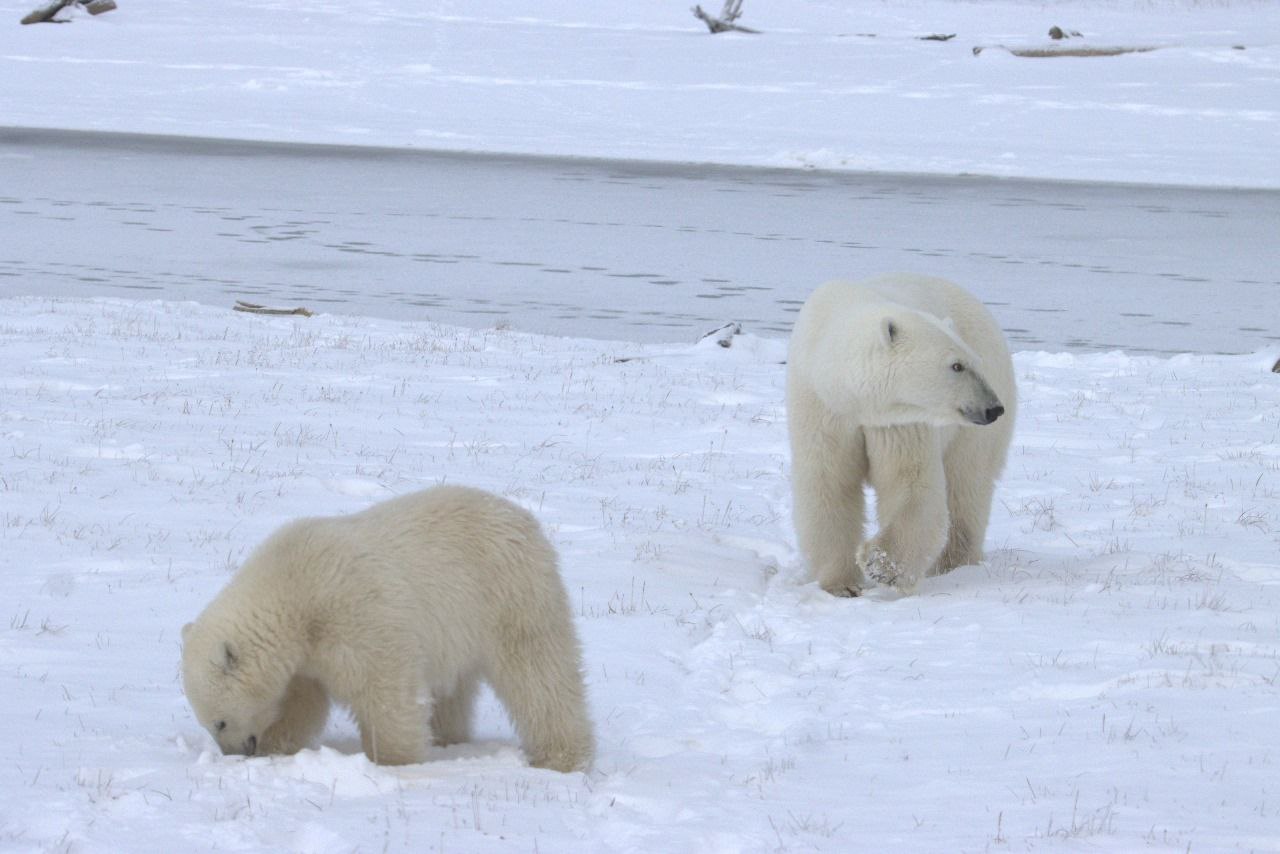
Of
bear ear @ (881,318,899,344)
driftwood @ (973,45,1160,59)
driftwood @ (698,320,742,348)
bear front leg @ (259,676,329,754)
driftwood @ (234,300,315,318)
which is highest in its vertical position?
bear ear @ (881,318,899,344)

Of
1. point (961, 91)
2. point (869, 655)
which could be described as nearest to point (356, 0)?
point (961, 91)

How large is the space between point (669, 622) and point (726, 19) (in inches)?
1723

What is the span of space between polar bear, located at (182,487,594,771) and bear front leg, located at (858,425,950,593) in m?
2.43

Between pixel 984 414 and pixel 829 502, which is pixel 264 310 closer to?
pixel 829 502

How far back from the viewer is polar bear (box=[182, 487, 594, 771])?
4207mm

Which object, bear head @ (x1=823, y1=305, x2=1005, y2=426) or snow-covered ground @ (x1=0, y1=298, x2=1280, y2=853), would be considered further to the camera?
bear head @ (x1=823, y1=305, x2=1005, y2=426)

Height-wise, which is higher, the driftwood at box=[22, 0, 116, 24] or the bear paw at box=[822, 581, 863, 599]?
the bear paw at box=[822, 581, 863, 599]

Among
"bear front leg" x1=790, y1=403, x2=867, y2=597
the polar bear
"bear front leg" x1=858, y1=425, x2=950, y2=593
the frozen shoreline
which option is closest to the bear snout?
"bear front leg" x1=858, y1=425, x2=950, y2=593

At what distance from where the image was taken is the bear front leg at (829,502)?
685cm

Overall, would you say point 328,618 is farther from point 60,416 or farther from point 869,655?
point 60,416

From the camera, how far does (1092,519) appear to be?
28.4 ft

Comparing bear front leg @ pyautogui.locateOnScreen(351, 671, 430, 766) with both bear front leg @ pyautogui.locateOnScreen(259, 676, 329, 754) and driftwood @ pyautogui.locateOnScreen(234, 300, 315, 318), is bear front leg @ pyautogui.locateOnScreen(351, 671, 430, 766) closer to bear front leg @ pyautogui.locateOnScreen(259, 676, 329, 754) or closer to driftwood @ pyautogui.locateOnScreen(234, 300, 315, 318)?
bear front leg @ pyautogui.locateOnScreen(259, 676, 329, 754)

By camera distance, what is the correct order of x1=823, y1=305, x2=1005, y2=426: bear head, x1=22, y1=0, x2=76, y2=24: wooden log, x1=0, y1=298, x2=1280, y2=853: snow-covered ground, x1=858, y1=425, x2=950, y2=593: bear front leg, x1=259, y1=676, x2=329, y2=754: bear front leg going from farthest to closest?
x1=22, y1=0, x2=76, y2=24: wooden log → x1=858, y1=425, x2=950, y2=593: bear front leg → x1=823, y1=305, x2=1005, y2=426: bear head → x1=259, y1=676, x2=329, y2=754: bear front leg → x1=0, y1=298, x2=1280, y2=853: snow-covered ground

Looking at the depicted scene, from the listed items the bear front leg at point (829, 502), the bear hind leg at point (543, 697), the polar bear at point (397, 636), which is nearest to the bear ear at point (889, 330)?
the bear front leg at point (829, 502)
